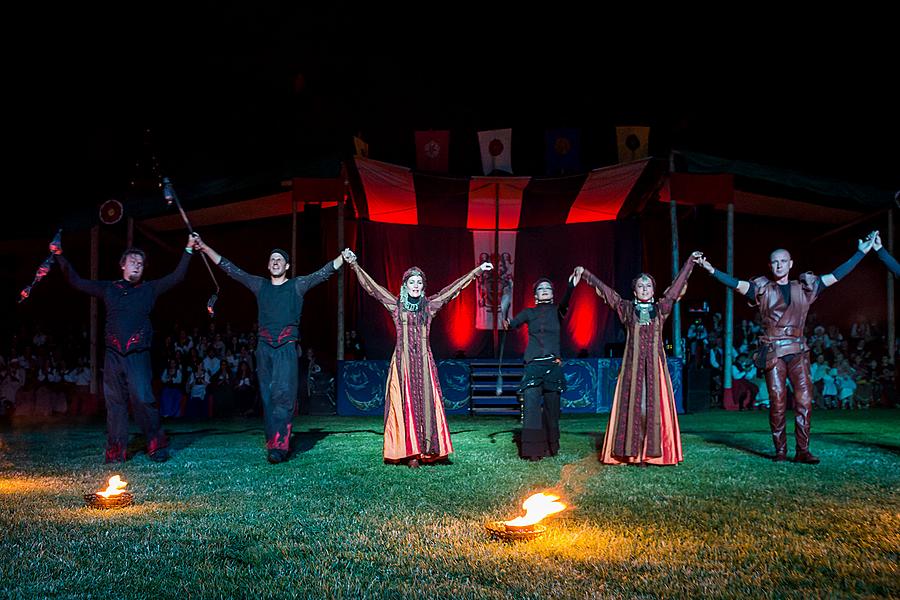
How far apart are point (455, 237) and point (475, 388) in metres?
3.97

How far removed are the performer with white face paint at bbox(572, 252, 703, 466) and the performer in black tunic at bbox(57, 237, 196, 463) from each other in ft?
12.9

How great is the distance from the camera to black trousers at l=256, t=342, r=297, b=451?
24.1 ft

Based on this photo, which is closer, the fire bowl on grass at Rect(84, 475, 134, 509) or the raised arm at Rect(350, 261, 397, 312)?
the fire bowl on grass at Rect(84, 475, 134, 509)

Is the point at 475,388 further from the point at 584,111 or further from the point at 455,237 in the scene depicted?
the point at 584,111

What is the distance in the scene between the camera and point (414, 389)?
7.10 meters

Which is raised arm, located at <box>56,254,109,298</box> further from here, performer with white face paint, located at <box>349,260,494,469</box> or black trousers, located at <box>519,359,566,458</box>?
black trousers, located at <box>519,359,566,458</box>

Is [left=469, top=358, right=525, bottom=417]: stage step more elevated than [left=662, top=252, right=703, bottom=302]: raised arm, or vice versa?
[left=662, top=252, right=703, bottom=302]: raised arm

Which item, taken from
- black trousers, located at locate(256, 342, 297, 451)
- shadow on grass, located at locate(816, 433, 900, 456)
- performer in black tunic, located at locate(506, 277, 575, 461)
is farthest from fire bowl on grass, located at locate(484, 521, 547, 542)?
shadow on grass, located at locate(816, 433, 900, 456)

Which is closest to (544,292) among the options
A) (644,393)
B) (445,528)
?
(644,393)

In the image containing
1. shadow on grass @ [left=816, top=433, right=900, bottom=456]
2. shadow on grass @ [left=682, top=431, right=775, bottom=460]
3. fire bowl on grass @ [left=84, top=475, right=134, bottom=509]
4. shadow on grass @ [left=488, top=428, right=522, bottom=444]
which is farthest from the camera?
shadow on grass @ [left=488, top=428, right=522, bottom=444]

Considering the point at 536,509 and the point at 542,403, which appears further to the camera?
the point at 542,403

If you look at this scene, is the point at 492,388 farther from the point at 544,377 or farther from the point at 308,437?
the point at 544,377

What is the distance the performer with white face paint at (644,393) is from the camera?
273 inches

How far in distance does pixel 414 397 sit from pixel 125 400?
2.63m
